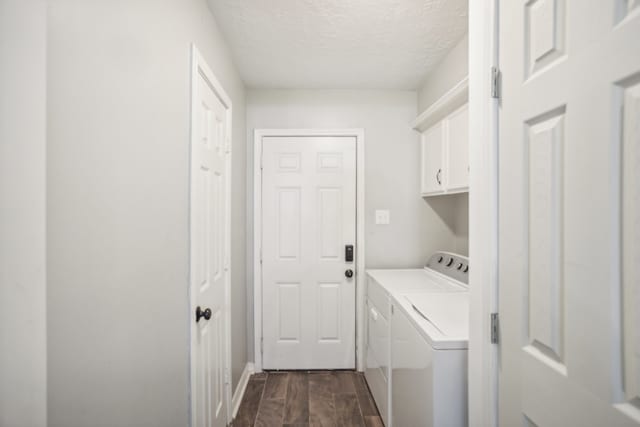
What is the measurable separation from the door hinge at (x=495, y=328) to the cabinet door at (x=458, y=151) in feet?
3.87

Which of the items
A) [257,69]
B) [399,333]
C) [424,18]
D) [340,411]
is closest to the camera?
[399,333]

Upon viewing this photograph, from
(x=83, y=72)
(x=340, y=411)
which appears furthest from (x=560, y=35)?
(x=340, y=411)

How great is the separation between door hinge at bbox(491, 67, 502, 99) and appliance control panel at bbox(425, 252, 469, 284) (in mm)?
1513

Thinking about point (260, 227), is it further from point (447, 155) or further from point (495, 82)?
point (495, 82)

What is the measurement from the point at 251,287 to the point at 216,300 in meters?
0.97

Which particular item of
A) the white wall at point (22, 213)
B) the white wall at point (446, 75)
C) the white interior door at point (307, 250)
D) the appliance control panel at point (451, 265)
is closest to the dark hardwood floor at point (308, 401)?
the white interior door at point (307, 250)

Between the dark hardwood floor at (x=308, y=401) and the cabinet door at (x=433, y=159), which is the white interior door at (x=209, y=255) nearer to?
the dark hardwood floor at (x=308, y=401)

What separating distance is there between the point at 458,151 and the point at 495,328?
1.45 metres

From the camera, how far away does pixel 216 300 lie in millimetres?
1870

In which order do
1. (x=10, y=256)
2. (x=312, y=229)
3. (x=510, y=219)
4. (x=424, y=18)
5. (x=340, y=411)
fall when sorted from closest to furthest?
(x=10, y=256)
(x=510, y=219)
(x=424, y=18)
(x=340, y=411)
(x=312, y=229)

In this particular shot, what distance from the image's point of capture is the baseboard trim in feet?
7.32

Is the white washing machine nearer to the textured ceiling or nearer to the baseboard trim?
the baseboard trim

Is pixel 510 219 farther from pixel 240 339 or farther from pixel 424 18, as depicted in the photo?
pixel 240 339

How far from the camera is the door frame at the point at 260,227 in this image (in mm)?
2801
